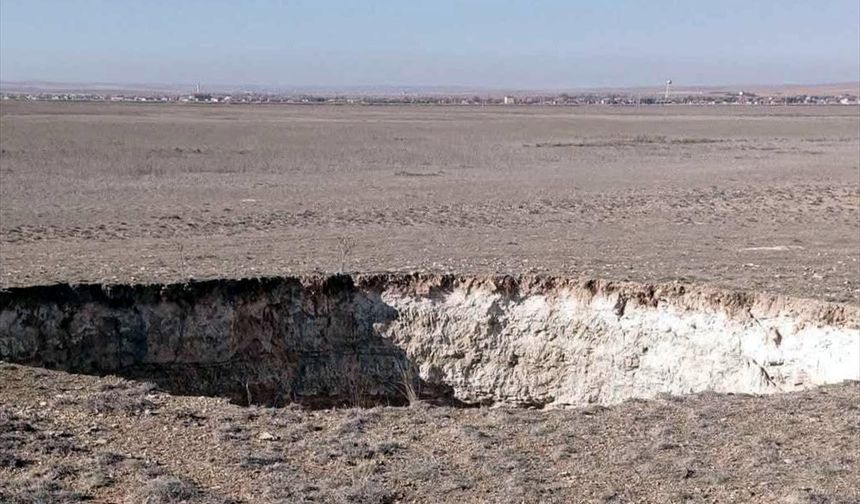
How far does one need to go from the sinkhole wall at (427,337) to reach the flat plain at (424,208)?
26.6 inches

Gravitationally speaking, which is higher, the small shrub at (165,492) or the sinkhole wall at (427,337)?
the small shrub at (165,492)

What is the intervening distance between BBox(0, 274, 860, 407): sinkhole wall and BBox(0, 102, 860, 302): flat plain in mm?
676

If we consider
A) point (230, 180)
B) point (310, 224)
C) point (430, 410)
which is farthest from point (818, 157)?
point (430, 410)

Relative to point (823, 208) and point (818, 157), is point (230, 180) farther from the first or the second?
point (818, 157)

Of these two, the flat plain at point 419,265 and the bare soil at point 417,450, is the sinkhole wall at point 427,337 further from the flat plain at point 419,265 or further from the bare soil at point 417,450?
the bare soil at point 417,450

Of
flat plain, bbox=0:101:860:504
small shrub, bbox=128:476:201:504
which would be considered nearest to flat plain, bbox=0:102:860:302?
flat plain, bbox=0:101:860:504

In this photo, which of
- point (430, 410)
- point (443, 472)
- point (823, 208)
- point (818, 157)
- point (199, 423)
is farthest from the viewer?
point (818, 157)

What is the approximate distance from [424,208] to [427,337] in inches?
397

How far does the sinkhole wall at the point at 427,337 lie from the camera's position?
39.7 ft

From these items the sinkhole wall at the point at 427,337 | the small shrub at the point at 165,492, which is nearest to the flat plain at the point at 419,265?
the small shrub at the point at 165,492

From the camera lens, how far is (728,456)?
24.7 feet

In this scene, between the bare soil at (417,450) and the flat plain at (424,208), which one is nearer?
the bare soil at (417,450)

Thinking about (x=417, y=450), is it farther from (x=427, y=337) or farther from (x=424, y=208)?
(x=424, y=208)

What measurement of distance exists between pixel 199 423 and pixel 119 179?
72.7ft
